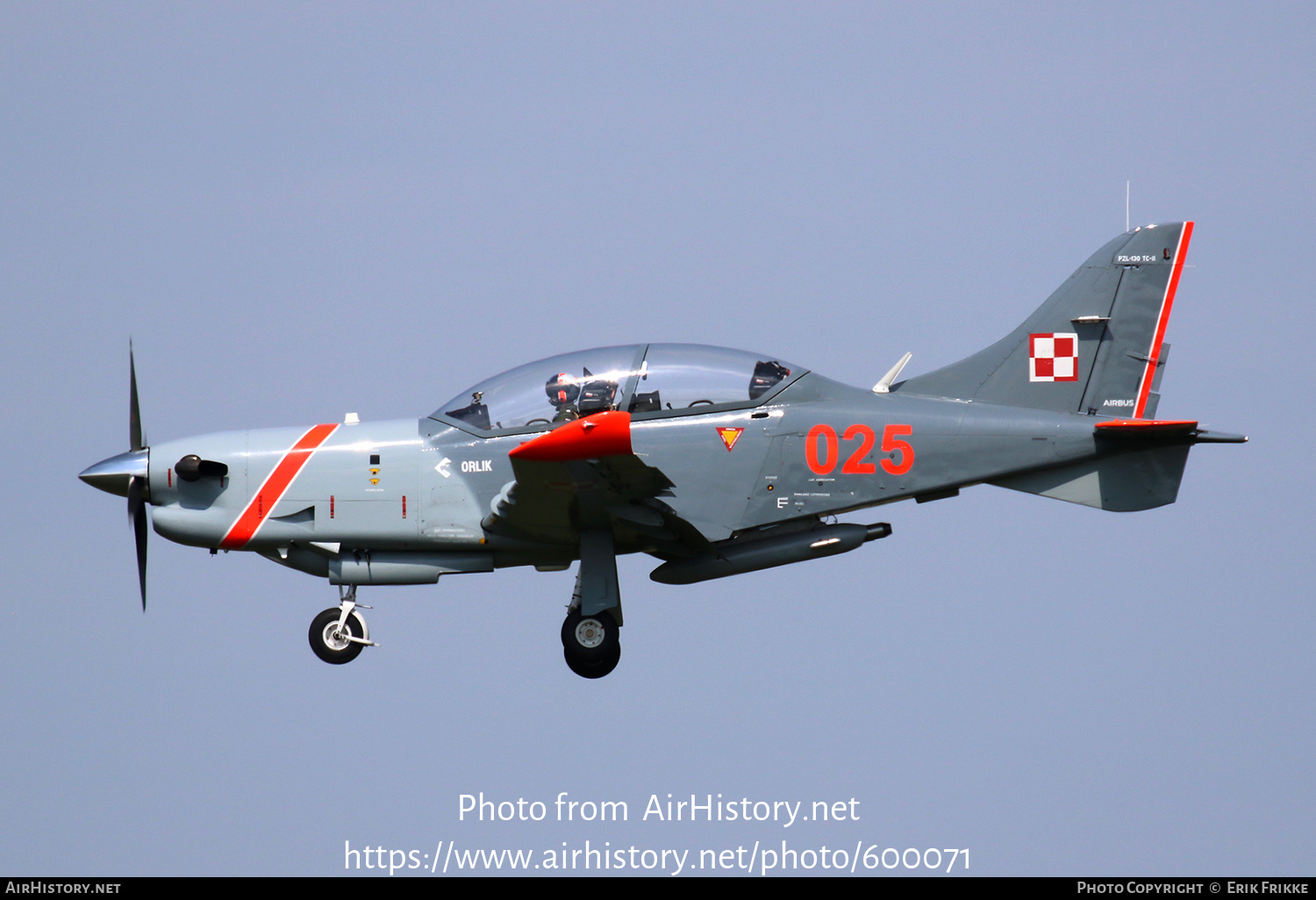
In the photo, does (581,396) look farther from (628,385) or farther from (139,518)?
(139,518)

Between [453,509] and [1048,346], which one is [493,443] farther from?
[1048,346]

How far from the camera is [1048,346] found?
14.4m

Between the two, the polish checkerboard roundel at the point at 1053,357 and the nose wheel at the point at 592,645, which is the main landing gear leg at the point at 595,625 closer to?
the nose wheel at the point at 592,645

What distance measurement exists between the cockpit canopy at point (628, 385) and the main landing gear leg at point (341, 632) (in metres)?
2.26

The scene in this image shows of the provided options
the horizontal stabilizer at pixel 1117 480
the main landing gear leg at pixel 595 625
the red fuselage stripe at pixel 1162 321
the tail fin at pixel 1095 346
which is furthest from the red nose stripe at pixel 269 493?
the red fuselage stripe at pixel 1162 321

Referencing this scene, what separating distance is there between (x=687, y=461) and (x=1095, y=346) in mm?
4597

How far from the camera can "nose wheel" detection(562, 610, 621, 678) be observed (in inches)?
537

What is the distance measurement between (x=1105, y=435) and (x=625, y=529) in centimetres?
496

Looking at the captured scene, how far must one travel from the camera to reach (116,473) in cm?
1404

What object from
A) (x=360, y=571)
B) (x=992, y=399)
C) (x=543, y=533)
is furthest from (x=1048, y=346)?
(x=360, y=571)

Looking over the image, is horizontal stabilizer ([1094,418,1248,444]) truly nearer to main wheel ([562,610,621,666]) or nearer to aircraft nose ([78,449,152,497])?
main wheel ([562,610,621,666])

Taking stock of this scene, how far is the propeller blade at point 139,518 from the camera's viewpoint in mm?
14039

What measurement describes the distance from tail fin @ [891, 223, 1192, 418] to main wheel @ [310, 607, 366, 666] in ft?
20.3

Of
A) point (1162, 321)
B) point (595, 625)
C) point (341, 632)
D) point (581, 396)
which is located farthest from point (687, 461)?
point (1162, 321)
